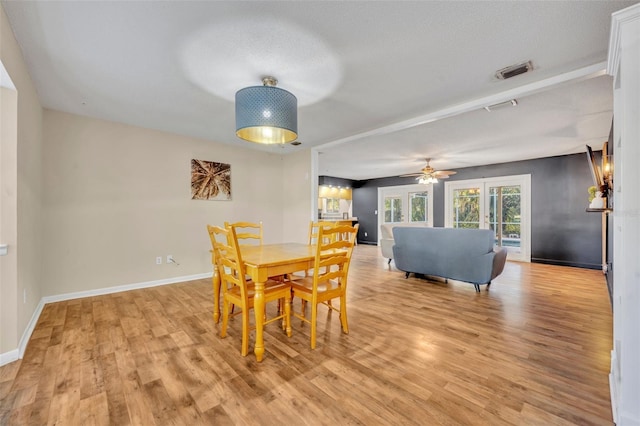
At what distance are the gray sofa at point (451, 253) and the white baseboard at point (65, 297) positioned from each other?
325cm

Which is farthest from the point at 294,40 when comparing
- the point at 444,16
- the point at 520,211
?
the point at 520,211

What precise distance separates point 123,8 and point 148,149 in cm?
265

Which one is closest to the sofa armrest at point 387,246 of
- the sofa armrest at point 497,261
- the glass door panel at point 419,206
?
the sofa armrest at point 497,261

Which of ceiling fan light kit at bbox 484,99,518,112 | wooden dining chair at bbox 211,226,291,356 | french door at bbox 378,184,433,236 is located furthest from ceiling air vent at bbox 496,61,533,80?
french door at bbox 378,184,433,236

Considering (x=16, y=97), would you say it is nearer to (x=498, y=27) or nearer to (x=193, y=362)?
(x=193, y=362)

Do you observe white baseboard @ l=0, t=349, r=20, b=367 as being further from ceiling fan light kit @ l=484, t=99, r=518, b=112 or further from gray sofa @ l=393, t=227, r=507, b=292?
ceiling fan light kit @ l=484, t=99, r=518, b=112

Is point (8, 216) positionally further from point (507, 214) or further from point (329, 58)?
point (507, 214)

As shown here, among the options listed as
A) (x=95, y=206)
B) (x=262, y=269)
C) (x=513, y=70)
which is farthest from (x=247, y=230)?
(x=513, y=70)

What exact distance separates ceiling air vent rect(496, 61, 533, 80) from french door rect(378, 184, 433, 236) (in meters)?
5.48

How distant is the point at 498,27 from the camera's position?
1.79 m

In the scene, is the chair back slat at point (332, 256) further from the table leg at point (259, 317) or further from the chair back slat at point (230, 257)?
the chair back slat at point (230, 257)

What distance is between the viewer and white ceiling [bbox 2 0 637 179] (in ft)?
5.49

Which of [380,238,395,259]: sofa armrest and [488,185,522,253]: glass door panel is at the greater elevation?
[488,185,522,253]: glass door panel

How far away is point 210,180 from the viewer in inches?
179
